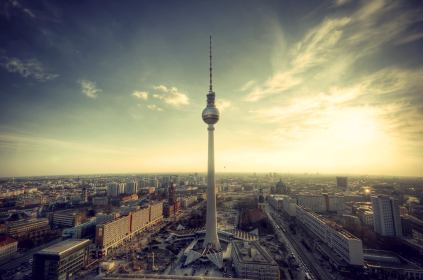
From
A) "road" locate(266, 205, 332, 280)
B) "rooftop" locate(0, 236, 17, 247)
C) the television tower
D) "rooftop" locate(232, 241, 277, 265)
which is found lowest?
"road" locate(266, 205, 332, 280)

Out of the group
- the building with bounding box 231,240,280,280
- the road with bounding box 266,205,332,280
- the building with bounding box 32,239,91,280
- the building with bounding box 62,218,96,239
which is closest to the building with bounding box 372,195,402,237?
the road with bounding box 266,205,332,280

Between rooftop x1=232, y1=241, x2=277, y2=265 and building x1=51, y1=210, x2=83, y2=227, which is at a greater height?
rooftop x1=232, y1=241, x2=277, y2=265

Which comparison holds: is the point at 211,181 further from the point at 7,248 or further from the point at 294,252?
the point at 7,248

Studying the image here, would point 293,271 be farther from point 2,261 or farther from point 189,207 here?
point 189,207

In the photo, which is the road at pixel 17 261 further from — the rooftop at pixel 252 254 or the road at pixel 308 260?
the road at pixel 308 260

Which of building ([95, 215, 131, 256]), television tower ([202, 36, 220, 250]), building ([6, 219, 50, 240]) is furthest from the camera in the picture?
building ([6, 219, 50, 240])

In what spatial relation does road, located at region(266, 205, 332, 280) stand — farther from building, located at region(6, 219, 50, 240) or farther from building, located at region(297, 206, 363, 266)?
building, located at region(6, 219, 50, 240)
